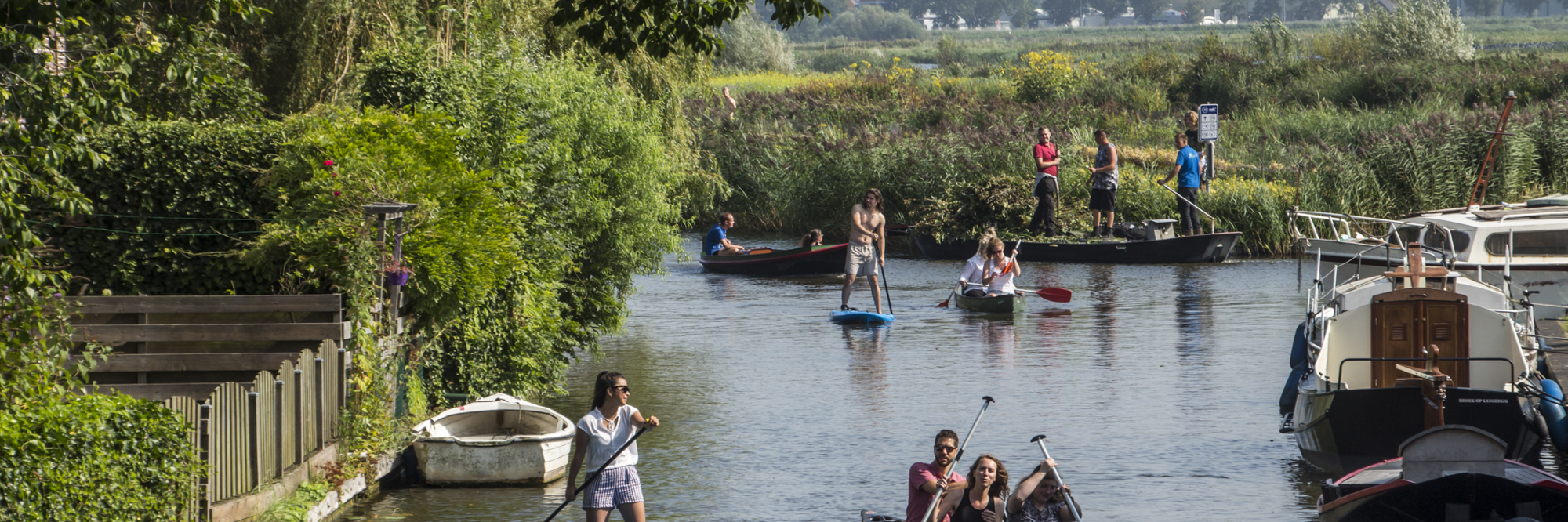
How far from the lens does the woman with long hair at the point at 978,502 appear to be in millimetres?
9195

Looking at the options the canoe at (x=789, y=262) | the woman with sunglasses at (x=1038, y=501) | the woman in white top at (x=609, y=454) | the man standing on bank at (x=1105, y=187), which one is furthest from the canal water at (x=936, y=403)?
the man standing on bank at (x=1105, y=187)

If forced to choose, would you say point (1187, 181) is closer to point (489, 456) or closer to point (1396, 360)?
point (1396, 360)

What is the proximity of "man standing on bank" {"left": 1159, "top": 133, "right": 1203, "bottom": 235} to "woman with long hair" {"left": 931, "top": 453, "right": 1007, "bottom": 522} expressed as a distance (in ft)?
67.5

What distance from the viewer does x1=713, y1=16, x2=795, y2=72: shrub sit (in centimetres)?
7675

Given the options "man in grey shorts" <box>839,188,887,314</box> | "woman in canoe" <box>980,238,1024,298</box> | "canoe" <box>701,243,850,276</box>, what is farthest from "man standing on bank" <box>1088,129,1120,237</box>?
"man in grey shorts" <box>839,188,887,314</box>

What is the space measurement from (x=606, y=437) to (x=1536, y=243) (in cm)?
1573

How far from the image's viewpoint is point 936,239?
30.9 m

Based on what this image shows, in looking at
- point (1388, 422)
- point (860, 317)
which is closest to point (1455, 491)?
point (1388, 422)

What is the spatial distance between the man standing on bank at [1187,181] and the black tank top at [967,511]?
2061cm

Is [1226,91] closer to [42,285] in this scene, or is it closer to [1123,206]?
[1123,206]

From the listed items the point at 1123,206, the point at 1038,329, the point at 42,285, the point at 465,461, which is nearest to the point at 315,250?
the point at 465,461

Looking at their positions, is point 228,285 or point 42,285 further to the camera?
point 228,285

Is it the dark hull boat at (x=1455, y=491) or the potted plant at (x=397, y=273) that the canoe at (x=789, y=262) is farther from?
the dark hull boat at (x=1455, y=491)

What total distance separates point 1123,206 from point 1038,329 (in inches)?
506
